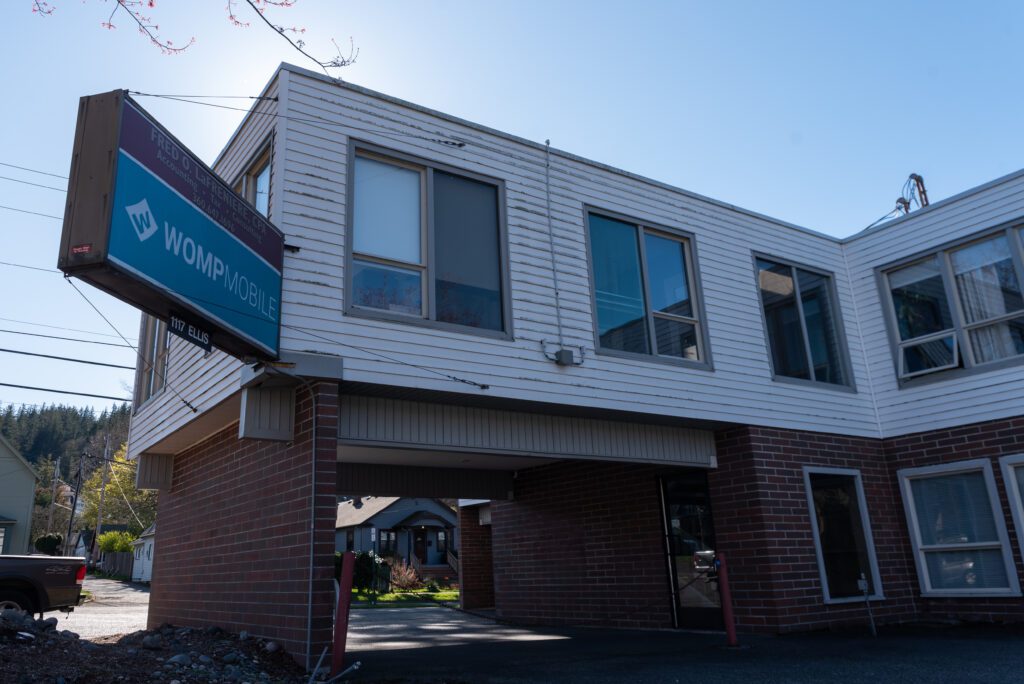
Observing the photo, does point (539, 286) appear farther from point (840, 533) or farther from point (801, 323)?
point (840, 533)

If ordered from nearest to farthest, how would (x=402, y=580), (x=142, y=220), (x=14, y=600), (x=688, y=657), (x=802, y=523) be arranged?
(x=142, y=220) < (x=688, y=657) < (x=14, y=600) < (x=802, y=523) < (x=402, y=580)

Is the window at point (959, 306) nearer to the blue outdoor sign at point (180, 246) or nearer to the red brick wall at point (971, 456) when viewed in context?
the red brick wall at point (971, 456)

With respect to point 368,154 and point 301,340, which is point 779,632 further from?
point 368,154

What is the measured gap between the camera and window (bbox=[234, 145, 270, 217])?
8.49m

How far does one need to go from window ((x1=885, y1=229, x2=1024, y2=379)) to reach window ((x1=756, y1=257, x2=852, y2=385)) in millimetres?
893

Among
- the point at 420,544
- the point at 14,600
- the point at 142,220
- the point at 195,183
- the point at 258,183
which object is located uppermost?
the point at 258,183

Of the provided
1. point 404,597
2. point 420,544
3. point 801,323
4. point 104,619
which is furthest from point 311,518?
point 420,544

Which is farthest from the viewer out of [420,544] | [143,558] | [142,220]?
[143,558]

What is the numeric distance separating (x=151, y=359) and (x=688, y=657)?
8.56 meters

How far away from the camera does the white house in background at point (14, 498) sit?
32.6 meters

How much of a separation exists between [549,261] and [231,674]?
213 inches

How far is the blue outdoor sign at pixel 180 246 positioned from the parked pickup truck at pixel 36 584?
546 centimetres

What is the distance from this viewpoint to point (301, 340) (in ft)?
23.7

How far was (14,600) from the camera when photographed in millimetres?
9719
